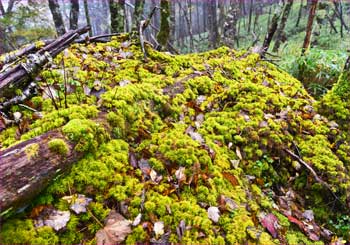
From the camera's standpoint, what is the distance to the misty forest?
6.35 ft

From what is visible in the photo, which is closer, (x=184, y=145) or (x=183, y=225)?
(x=183, y=225)

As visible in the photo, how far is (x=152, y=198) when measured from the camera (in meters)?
2.22

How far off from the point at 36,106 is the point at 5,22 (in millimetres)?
→ 11172

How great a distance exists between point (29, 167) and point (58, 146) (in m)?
0.26

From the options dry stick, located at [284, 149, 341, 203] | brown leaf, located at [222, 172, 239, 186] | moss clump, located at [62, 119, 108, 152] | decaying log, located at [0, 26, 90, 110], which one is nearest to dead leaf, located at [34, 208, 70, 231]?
moss clump, located at [62, 119, 108, 152]

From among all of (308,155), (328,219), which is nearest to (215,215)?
(328,219)

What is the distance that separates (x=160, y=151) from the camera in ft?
8.79

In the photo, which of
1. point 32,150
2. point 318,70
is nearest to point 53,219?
point 32,150

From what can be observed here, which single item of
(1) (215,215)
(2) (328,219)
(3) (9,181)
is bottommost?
(2) (328,219)

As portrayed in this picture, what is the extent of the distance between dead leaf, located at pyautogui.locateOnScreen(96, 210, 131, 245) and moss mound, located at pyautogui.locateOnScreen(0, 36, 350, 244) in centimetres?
4

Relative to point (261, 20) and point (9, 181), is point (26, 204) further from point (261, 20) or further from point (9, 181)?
point (261, 20)

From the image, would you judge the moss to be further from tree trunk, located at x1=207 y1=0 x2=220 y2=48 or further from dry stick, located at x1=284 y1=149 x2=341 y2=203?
tree trunk, located at x1=207 y1=0 x2=220 y2=48

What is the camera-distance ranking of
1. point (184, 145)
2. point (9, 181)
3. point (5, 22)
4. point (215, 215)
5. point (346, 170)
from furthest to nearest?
1. point (5, 22)
2. point (346, 170)
3. point (184, 145)
4. point (215, 215)
5. point (9, 181)

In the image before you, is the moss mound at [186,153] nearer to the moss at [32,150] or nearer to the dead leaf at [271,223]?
the dead leaf at [271,223]
